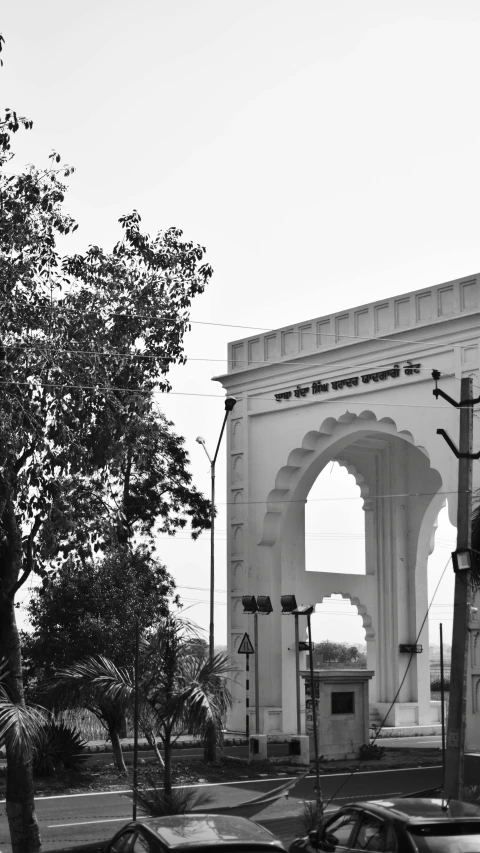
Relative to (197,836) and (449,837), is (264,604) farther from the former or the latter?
(197,836)

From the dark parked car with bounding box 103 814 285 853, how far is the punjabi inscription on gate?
20166mm

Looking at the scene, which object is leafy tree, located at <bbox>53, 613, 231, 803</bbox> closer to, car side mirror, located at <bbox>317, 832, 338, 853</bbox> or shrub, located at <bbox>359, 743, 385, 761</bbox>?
car side mirror, located at <bbox>317, 832, 338, 853</bbox>

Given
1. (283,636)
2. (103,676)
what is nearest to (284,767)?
(283,636)

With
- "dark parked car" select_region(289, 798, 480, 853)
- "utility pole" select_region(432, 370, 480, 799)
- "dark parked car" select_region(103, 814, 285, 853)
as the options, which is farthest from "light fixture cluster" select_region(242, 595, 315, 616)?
"dark parked car" select_region(103, 814, 285, 853)

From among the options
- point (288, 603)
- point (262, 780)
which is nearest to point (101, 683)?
point (262, 780)

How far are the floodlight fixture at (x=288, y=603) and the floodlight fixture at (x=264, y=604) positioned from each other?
384mm

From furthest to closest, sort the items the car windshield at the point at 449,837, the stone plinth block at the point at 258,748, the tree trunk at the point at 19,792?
the stone plinth block at the point at 258,748, the tree trunk at the point at 19,792, the car windshield at the point at 449,837

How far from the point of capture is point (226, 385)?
105ft

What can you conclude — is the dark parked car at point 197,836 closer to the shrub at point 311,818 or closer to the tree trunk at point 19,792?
the shrub at point 311,818

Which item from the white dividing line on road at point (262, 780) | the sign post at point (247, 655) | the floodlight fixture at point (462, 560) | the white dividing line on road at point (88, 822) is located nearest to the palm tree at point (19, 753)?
the white dividing line on road at point (88, 822)

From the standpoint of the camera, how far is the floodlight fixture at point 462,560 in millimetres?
13617

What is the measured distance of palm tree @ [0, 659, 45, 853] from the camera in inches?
472

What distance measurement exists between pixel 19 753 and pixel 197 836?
5962mm

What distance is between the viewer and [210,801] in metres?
17.2
